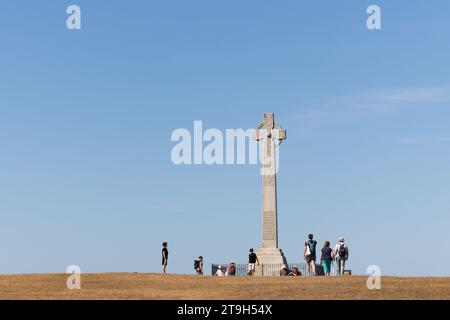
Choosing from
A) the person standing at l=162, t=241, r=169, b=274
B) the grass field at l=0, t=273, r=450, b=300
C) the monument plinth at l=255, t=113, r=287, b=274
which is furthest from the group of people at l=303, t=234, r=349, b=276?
the monument plinth at l=255, t=113, r=287, b=274

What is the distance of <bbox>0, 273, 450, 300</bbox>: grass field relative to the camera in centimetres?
2495


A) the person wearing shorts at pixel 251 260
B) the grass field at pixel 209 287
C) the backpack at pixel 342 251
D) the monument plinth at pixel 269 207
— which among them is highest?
the monument plinth at pixel 269 207

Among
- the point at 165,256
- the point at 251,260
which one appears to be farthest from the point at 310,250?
the point at 165,256

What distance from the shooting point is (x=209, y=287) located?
28141 mm

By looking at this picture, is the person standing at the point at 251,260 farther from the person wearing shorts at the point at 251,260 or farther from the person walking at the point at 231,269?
the person walking at the point at 231,269

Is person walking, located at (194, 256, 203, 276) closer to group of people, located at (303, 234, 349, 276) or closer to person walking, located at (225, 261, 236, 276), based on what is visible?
person walking, located at (225, 261, 236, 276)

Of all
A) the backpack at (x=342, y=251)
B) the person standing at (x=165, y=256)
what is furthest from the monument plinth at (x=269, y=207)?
the backpack at (x=342, y=251)

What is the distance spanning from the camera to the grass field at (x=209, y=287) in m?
25.0

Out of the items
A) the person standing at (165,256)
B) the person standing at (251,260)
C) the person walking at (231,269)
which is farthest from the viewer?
the person walking at (231,269)

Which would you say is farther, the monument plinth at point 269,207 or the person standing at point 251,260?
the monument plinth at point 269,207

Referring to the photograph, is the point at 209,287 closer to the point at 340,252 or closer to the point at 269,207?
the point at 340,252
